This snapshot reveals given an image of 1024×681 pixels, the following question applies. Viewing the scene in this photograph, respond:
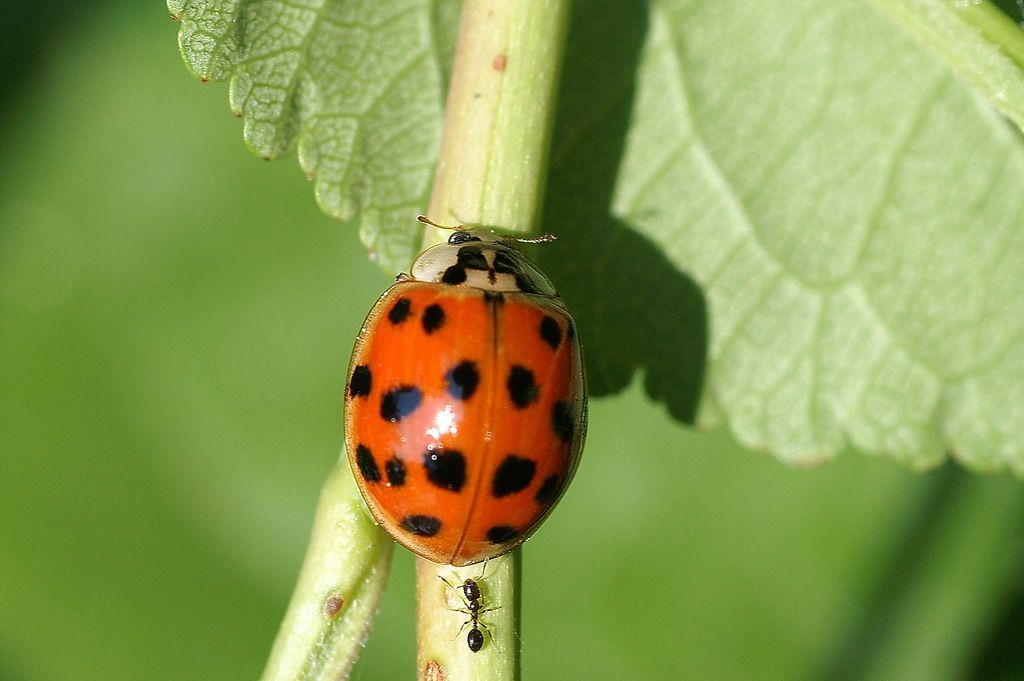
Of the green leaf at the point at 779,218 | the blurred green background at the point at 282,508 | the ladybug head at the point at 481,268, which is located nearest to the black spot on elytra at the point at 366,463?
the ladybug head at the point at 481,268

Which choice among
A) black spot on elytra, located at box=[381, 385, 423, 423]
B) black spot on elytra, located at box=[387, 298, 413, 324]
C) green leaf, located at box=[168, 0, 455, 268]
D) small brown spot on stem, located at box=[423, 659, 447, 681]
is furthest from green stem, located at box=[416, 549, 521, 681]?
green leaf, located at box=[168, 0, 455, 268]

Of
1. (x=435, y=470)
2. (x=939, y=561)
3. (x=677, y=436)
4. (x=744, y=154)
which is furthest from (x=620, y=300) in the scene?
(x=939, y=561)

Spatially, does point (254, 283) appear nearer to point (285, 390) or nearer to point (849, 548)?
point (285, 390)


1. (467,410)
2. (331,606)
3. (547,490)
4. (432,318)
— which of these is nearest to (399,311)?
(432,318)

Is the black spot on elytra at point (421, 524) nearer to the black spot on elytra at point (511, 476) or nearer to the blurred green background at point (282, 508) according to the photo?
the black spot on elytra at point (511, 476)

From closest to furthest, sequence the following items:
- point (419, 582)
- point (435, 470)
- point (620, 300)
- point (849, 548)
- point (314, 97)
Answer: point (419, 582), point (435, 470), point (314, 97), point (620, 300), point (849, 548)

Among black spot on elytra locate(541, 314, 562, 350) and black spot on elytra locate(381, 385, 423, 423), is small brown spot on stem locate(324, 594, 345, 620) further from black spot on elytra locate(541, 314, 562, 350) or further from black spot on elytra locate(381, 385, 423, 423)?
black spot on elytra locate(541, 314, 562, 350)
